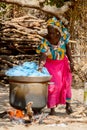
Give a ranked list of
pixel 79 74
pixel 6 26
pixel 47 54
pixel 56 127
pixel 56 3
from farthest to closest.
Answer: pixel 6 26 → pixel 79 74 → pixel 56 3 → pixel 47 54 → pixel 56 127

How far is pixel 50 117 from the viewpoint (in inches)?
271

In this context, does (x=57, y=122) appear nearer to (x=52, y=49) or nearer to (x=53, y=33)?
(x=52, y=49)

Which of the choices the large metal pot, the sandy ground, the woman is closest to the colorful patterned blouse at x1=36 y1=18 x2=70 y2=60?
the woman

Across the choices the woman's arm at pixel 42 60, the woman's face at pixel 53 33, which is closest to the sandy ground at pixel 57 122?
the woman's arm at pixel 42 60

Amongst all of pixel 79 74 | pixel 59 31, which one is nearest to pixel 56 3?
pixel 59 31

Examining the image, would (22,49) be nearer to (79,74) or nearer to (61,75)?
(79,74)

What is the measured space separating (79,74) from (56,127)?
5515 millimetres

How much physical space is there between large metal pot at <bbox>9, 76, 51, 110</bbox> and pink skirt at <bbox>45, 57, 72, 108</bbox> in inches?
21.6

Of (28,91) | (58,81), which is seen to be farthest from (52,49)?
(28,91)

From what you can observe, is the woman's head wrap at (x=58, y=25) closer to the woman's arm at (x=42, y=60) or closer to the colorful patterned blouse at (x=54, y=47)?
the colorful patterned blouse at (x=54, y=47)

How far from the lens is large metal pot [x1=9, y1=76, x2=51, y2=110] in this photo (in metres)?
6.26

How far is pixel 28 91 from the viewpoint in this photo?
20.5 ft

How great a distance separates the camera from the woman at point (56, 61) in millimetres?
6754

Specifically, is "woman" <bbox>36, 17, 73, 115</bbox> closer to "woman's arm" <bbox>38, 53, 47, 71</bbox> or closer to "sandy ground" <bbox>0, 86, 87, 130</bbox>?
"woman's arm" <bbox>38, 53, 47, 71</bbox>
